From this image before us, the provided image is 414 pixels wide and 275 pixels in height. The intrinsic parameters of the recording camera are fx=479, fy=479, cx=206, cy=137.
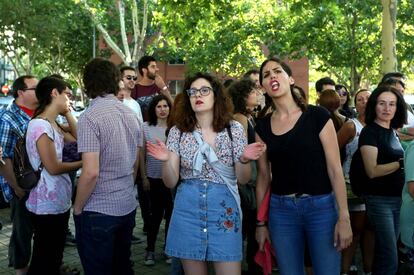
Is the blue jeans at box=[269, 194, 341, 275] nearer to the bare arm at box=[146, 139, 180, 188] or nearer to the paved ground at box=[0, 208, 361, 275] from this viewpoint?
the bare arm at box=[146, 139, 180, 188]

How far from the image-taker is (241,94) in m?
4.61

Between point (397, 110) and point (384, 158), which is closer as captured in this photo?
point (384, 158)

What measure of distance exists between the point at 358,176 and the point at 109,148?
85.9 inches

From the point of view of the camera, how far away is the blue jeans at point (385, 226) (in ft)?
12.8

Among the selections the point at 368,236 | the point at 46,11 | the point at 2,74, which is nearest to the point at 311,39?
the point at 46,11

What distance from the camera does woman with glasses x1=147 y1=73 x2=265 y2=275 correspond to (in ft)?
10.0

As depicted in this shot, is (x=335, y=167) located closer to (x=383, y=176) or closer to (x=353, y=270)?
(x=383, y=176)

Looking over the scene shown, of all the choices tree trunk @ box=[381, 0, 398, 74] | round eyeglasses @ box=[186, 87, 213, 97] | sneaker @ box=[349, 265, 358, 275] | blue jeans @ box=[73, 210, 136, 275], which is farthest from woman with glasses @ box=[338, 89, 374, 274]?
tree trunk @ box=[381, 0, 398, 74]

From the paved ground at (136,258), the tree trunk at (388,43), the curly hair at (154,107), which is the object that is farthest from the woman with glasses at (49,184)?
the tree trunk at (388,43)

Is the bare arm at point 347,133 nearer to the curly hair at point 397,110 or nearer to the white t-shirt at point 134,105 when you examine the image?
the curly hair at point 397,110

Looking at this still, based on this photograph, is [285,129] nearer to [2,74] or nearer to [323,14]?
[323,14]

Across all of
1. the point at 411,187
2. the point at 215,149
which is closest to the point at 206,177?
the point at 215,149

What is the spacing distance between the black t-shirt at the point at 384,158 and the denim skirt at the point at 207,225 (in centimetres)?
145

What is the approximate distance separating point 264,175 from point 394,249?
4.83 feet
